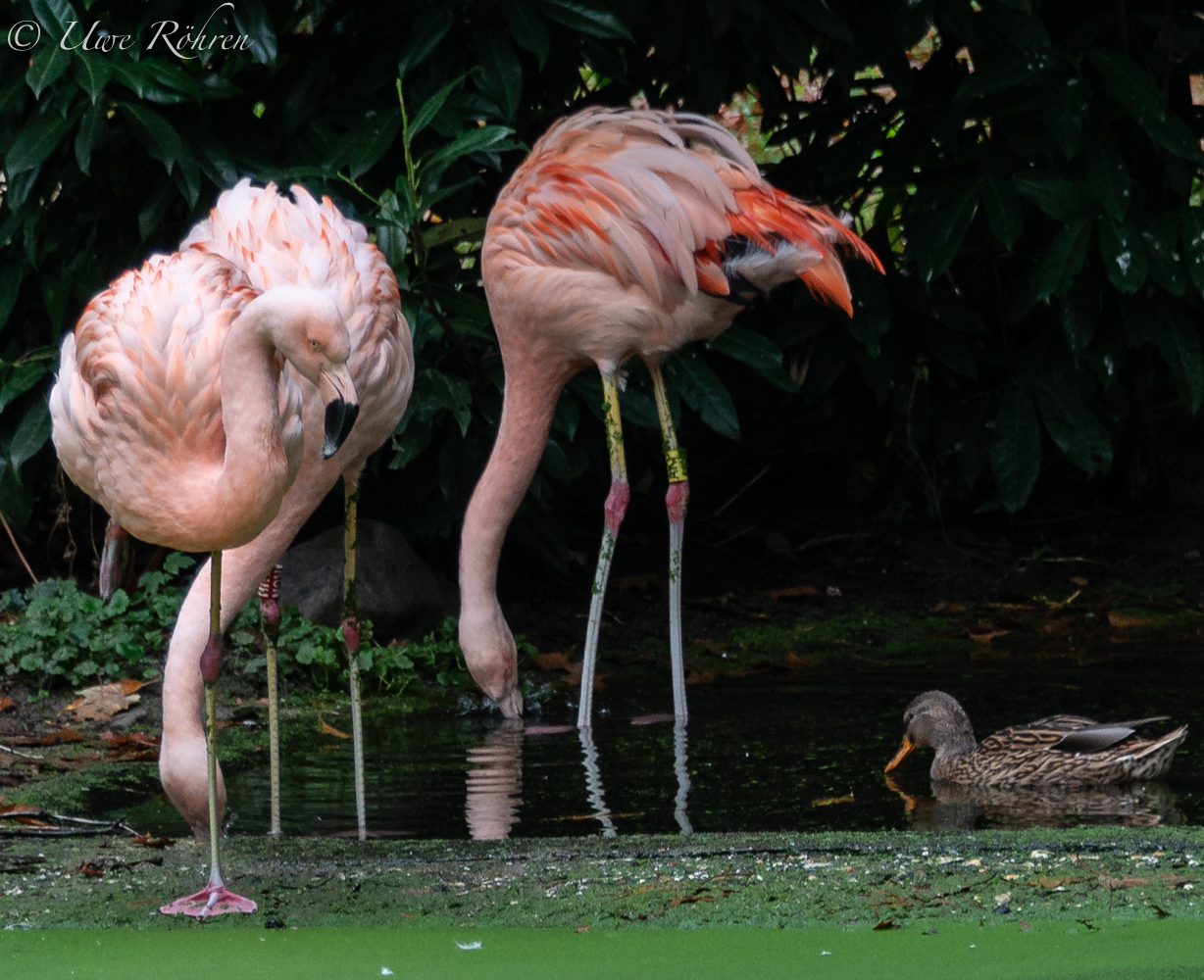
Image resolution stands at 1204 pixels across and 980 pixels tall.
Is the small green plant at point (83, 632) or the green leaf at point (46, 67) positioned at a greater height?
the green leaf at point (46, 67)

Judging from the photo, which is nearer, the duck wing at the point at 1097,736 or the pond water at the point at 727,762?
the pond water at the point at 727,762

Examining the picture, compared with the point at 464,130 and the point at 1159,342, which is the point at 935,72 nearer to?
the point at 1159,342

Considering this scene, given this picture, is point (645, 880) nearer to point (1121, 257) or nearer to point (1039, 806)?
point (1039, 806)

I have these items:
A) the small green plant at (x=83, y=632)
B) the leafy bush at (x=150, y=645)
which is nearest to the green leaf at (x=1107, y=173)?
the leafy bush at (x=150, y=645)

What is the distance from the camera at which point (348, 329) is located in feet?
14.1

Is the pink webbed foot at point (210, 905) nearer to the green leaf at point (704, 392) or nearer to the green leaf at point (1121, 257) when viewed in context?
the green leaf at point (704, 392)

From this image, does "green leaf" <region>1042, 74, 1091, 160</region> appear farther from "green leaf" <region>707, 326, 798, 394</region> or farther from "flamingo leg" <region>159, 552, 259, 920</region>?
"flamingo leg" <region>159, 552, 259, 920</region>

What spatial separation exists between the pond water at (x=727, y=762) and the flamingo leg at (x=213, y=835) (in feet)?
2.35

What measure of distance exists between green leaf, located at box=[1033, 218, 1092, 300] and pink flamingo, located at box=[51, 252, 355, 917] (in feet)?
11.2

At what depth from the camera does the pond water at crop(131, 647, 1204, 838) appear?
3990 millimetres

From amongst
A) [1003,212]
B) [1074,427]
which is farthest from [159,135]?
[1074,427]

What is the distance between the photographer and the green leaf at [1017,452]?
268 inches

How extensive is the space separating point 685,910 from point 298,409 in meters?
1.39

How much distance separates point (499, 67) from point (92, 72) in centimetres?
145
